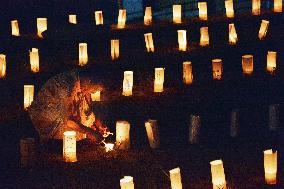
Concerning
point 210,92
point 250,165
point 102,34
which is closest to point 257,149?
point 250,165

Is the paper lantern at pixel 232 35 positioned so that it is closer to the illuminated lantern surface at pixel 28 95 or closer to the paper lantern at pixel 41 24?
the paper lantern at pixel 41 24

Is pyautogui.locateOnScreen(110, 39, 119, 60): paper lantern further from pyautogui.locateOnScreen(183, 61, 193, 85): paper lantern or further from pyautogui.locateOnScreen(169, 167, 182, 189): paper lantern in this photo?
pyautogui.locateOnScreen(169, 167, 182, 189): paper lantern

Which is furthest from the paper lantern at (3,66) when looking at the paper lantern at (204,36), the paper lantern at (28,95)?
the paper lantern at (204,36)

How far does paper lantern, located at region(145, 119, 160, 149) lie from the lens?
8109 mm

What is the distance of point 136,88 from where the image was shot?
1009cm

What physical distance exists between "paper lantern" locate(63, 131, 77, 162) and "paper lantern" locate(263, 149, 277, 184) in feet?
8.20

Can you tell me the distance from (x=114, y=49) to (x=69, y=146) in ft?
11.7

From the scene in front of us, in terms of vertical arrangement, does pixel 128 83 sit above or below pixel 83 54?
below

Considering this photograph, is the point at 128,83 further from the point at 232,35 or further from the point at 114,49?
the point at 232,35

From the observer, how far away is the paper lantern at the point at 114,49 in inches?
414

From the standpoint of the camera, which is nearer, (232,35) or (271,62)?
(271,62)

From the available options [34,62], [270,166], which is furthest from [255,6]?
[270,166]

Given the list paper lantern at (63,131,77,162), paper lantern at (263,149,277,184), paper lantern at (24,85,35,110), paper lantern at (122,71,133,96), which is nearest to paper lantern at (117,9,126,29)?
paper lantern at (122,71,133,96)

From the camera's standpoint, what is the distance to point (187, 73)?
991 cm
